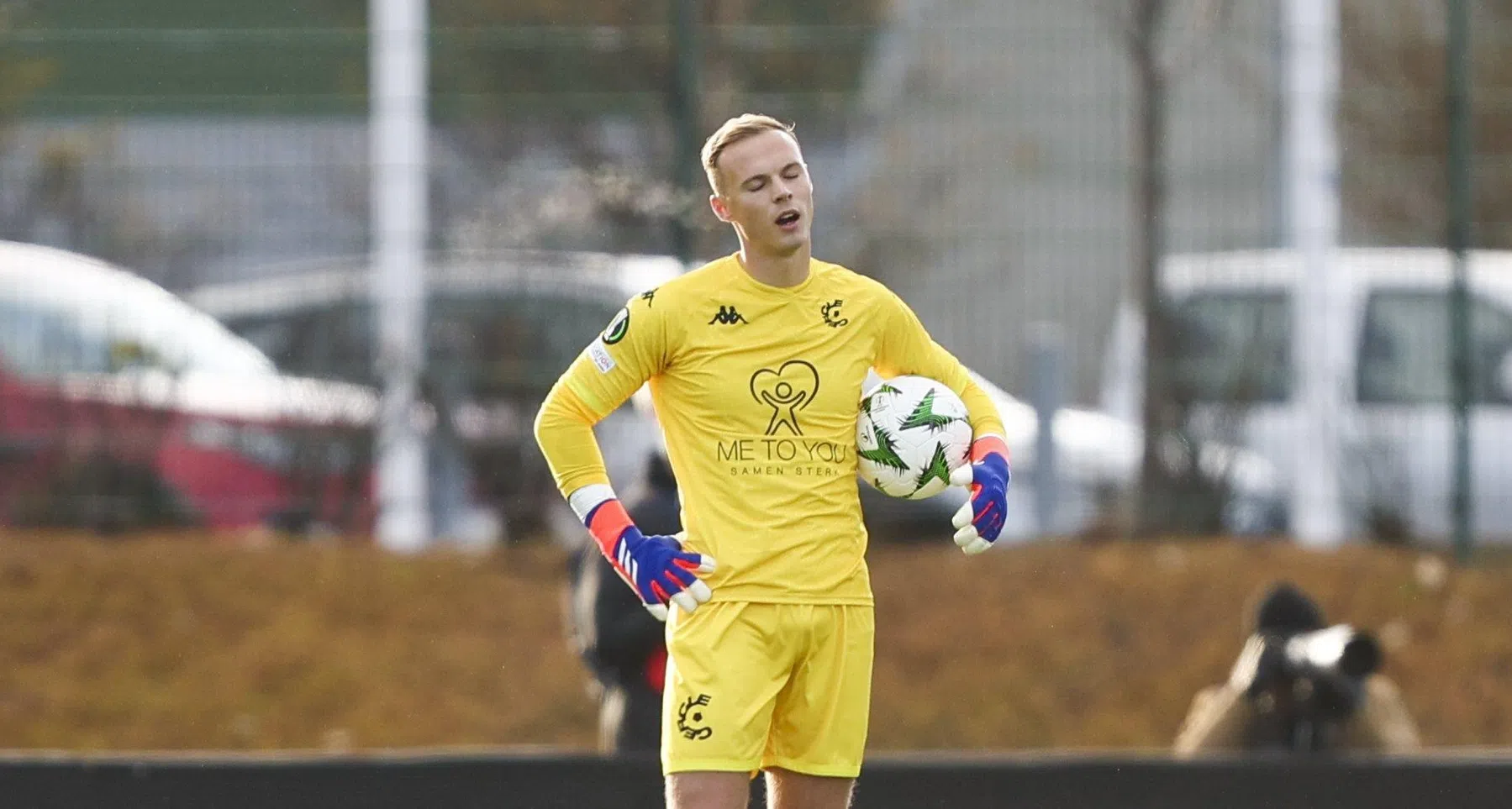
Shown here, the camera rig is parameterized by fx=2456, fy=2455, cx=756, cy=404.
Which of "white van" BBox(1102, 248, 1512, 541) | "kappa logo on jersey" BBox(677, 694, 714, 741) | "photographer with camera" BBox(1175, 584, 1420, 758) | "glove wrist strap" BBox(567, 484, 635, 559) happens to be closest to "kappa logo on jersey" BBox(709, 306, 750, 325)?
"glove wrist strap" BBox(567, 484, 635, 559)

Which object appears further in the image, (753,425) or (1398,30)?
(1398,30)

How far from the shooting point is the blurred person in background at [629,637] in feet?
23.0

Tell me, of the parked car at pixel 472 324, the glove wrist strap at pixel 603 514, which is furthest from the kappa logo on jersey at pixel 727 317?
the parked car at pixel 472 324

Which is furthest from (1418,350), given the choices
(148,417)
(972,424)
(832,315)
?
(832,315)

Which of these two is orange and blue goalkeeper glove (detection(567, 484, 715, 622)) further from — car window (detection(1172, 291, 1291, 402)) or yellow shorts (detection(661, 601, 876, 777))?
car window (detection(1172, 291, 1291, 402))

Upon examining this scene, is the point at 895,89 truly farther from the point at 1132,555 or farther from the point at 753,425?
the point at 753,425

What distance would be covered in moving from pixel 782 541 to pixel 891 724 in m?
5.62

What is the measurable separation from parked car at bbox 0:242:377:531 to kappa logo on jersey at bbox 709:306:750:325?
5918mm

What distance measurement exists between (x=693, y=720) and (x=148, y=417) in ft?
21.0

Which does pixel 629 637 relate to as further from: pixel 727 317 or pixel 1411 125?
pixel 1411 125

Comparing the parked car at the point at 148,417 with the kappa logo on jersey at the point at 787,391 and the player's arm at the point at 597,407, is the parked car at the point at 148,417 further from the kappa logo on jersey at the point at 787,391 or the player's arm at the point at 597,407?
the kappa logo on jersey at the point at 787,391

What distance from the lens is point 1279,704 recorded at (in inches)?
305

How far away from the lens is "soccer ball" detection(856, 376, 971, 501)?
5.20 meters

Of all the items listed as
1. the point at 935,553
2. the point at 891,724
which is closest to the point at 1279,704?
the point at 891,724
